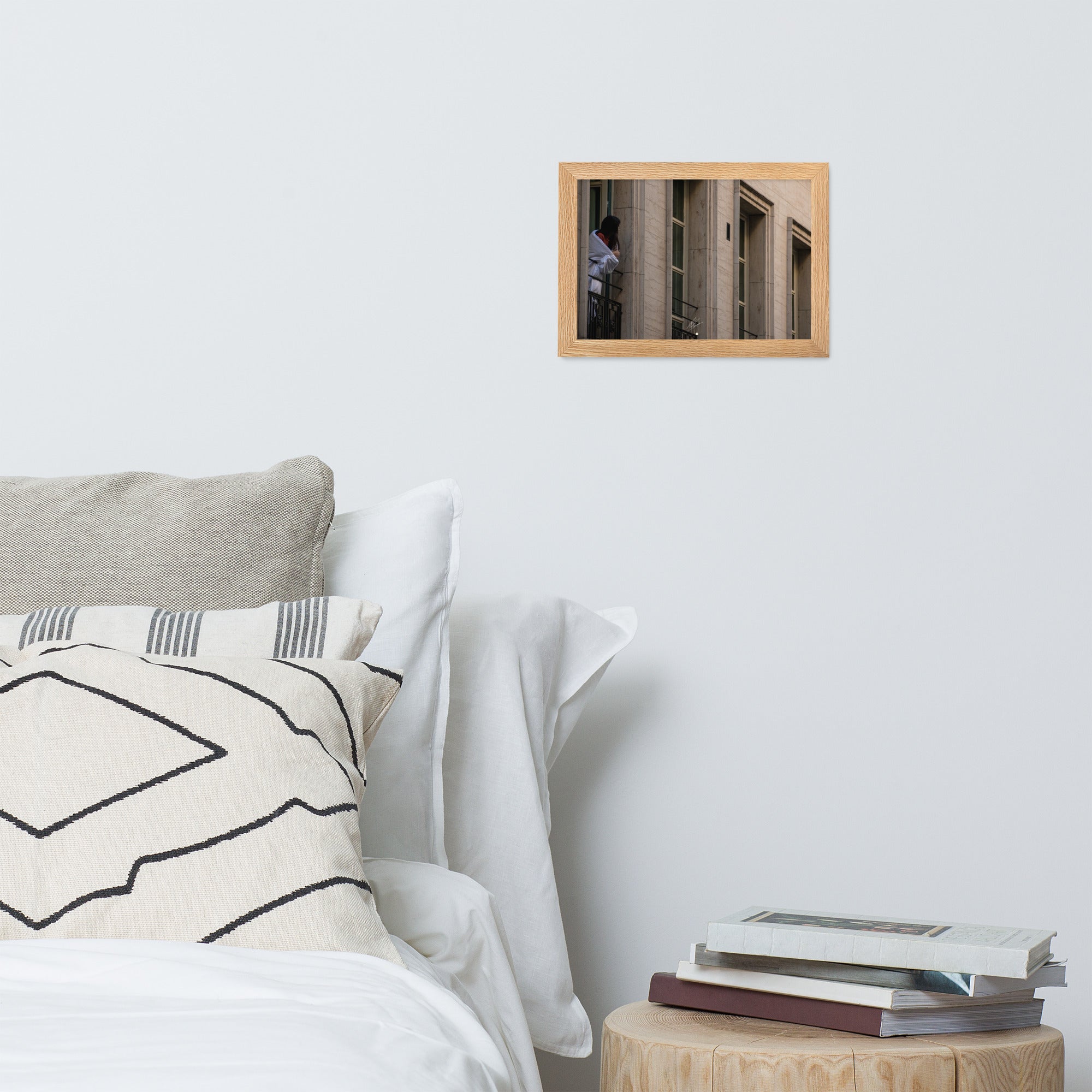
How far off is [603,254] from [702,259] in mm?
146

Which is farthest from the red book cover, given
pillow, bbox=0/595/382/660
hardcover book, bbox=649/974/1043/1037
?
pillow, bbox=0/595/382/660

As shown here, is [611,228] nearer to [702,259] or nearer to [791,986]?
[702,259]

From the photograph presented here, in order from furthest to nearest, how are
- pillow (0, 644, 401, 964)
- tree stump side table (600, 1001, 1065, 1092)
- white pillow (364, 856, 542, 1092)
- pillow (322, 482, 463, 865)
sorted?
pillow (322, 482, 463, 865) < white pillow (364, 856, 542, 1092) < tree stump side table (600, 1001, 1065, 1092) < pillow (0, 644, 401, 964)

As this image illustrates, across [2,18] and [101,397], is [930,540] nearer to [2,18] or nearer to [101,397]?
[101,397]

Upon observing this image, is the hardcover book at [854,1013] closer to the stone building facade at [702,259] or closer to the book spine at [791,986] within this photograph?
the book spine at [791,986]

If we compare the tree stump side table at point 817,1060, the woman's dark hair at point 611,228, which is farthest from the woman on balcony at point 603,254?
the tree stump side table at point 817,1060

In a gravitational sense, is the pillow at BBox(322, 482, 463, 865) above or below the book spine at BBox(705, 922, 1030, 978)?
above

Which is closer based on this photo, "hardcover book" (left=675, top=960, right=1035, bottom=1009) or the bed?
the bed

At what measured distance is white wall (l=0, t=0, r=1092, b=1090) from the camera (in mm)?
1634

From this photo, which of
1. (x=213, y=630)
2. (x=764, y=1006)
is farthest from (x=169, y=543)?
(x=764, y=1006)

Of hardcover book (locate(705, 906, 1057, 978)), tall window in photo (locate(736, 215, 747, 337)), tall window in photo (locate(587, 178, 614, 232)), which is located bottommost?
hardcover book (locate(705, 906, 1057, 978))

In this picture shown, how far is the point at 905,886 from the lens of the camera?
5.26 feet

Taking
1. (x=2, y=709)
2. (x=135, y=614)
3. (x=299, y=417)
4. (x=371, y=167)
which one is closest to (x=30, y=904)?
(x=2, y=709)

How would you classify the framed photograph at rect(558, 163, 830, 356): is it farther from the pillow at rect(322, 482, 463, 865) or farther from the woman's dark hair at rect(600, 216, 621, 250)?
the pillow at rect(322, 482, 463, 865)
